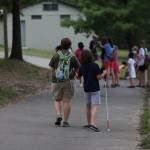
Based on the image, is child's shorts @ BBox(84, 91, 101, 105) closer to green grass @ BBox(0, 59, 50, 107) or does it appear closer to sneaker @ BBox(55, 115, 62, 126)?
sneaker @ BBox(55, 115, 62, 126)

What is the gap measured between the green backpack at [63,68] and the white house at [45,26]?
4456 cm

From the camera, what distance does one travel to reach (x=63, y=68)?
12.2 metres

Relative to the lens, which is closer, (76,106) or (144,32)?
(76,106)

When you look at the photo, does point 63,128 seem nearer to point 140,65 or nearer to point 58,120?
point 58,120

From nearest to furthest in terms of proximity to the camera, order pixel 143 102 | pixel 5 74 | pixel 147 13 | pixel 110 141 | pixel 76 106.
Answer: pixel 110 141 < pixel 76 106 < pixel 143 102 < pixel 5 74 < pixel 147 13

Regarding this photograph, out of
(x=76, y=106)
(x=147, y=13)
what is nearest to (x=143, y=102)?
(x=76, y=106)

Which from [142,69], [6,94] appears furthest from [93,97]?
[142,69]

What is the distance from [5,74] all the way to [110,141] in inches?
500

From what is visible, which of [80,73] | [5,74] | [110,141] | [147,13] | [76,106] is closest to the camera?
[110,141]

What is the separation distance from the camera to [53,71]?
12422 millimetres

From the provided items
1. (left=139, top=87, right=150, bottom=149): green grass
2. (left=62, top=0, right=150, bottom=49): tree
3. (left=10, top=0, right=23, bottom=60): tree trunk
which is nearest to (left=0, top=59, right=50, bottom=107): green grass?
(left=10, top=0, right=23, bottom=60): tree trunk

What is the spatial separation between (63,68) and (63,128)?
3.89 ft

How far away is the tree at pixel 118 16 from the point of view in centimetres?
4244

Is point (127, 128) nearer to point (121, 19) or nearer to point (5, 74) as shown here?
point (5, 74)
